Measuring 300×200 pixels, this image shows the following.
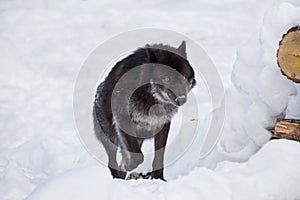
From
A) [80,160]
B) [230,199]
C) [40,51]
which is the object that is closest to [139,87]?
[80,160]

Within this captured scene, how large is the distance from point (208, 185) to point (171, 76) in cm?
174

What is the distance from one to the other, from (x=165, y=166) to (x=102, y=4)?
17.4 feet

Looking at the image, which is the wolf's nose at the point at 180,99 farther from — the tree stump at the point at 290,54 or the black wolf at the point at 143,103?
the tree stump at the point at 290,54

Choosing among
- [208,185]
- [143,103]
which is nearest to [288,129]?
[208,185]

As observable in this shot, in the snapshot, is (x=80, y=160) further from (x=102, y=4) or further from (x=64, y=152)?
(x=102, y=4)

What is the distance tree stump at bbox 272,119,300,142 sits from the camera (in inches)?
123

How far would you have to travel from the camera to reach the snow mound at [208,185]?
104 inches

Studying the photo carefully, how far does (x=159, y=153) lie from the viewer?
4.43 m

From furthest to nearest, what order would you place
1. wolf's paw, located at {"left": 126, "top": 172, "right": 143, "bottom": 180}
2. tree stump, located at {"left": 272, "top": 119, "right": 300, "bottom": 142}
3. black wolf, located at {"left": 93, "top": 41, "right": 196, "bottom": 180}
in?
wolf's paw, located at {"left": 126, "top": 172, "right": 143, "bottom": 180} < black wolf, located at {"left": 93, "top": 41, "right": 196, "bottom": 180} < tree stump, located at {"left": 272, "top": 119, "right": 300, "bottom": 142}

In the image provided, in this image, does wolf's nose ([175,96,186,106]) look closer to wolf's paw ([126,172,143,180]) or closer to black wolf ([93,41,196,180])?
black wolf ([93,41,196,180])

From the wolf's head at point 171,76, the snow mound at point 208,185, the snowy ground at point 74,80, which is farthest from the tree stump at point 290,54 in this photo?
the wolf's head at point 171,76

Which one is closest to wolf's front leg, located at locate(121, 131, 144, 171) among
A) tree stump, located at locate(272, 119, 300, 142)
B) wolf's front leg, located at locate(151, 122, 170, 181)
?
wolf's front leg, located at locate(151, 122, 170, 181)

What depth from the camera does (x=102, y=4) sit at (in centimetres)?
960

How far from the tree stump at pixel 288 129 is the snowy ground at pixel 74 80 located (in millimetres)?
244
